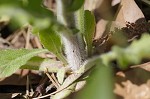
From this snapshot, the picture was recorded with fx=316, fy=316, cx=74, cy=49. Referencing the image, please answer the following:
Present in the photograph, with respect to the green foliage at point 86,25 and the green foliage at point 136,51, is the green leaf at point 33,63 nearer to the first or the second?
the green foliage at point 86,25

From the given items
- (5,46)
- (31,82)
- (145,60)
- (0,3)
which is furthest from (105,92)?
(5,46)

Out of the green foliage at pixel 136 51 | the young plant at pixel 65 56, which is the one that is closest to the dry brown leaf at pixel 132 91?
the young plant at pixel 65 56

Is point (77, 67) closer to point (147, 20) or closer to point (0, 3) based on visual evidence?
point (147, 20)

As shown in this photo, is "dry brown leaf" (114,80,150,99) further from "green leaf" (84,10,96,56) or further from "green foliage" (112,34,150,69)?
"green foliage" (112,34,150,69)

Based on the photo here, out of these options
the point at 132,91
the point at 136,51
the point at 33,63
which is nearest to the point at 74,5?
the point at 136,51

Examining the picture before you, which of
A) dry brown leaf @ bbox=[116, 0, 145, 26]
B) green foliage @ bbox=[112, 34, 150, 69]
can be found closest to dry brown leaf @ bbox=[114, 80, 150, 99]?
dry brown leaf @ bbox=[116, 0, 145, 26]

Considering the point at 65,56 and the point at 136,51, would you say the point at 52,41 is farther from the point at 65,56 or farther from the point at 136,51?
the point at 136,51
